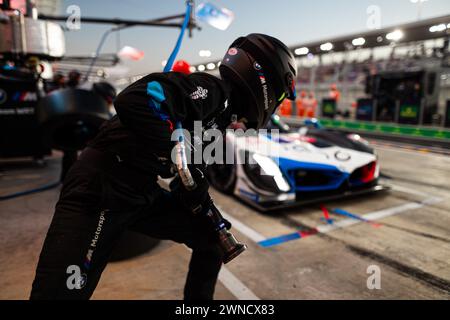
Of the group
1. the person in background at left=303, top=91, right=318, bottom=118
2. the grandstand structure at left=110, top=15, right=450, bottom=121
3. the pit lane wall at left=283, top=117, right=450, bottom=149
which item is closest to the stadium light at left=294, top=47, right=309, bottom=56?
the grandstand structure at left=110, top=15, right=450, bottom=121

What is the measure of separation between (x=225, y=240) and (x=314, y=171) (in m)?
2.47

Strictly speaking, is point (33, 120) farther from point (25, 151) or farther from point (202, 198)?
point (202, 198)

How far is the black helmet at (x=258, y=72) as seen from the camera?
1.53 m

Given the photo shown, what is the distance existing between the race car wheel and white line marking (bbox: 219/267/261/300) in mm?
1649

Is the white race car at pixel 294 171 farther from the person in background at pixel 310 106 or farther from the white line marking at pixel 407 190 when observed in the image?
the person in background at pixel 310 106

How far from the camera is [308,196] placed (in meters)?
3.63

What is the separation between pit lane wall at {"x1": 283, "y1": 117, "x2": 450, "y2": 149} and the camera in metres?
8.39

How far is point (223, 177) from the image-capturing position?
4.22 meters

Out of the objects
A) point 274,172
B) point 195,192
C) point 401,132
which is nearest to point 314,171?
point 274,172

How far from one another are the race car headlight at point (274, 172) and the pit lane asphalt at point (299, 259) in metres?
0.37

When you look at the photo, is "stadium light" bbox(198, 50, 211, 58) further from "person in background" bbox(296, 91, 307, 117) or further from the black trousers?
"person in background" bbox(296, 91, 307, 117)

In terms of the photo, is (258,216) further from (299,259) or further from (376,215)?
(376,215)

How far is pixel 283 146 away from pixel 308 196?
0.65m

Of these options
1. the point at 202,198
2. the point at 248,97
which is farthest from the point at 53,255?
the point at 248,97
